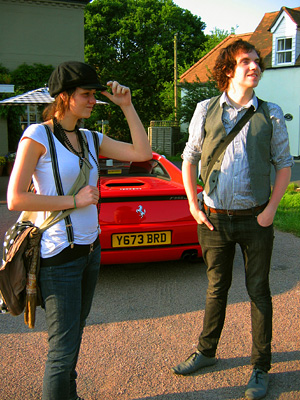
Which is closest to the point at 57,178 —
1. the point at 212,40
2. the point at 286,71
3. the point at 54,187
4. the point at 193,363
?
the point at 54,187

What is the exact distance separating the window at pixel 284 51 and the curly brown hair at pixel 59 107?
78.5 ft

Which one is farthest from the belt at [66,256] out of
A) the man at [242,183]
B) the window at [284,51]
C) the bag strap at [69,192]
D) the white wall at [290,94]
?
the window at [284,51]

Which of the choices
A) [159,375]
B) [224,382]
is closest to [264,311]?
[224,382]

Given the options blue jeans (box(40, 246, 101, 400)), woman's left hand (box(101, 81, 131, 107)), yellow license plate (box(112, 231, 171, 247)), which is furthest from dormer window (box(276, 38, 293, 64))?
blue jeans (box(40, 246, 101, 400))

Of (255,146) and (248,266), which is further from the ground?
(255,146)

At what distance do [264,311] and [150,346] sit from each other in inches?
36.0

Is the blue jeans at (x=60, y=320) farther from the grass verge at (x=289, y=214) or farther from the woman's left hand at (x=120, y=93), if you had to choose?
the grass verge at (x=289, y=214)

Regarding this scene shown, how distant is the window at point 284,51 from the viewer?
2372cm

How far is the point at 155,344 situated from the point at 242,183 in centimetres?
138

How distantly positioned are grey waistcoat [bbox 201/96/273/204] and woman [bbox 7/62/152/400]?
822 millimetres

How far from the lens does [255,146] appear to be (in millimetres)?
2502

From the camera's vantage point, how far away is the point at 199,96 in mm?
24391

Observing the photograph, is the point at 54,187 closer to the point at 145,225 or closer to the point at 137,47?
the point at 145,225

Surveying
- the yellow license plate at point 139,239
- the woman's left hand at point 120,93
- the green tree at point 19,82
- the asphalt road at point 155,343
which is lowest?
the asphalt road at point 155,343
